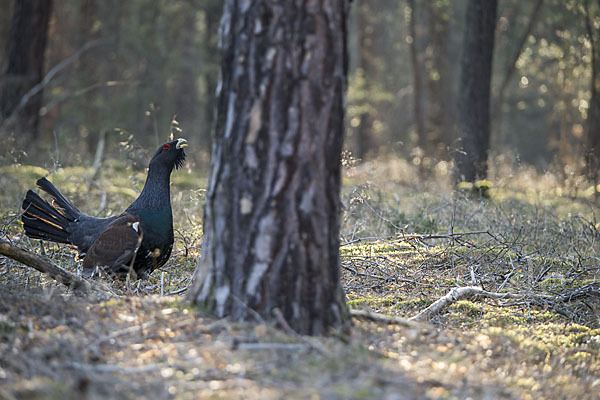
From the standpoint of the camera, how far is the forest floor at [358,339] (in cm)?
241

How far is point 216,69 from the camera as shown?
588 inches

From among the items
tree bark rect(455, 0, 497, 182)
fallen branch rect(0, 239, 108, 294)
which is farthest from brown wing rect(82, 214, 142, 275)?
tree bark rect(455, 0, 497, 182)

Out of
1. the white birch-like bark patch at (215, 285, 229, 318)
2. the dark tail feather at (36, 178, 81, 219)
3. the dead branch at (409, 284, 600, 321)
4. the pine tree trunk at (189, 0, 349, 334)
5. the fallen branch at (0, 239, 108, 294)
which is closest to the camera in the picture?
the pine tree trunk at (189, 0, 349, 334)

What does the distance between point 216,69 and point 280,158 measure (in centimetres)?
1254

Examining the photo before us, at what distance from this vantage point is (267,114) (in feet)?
9.82

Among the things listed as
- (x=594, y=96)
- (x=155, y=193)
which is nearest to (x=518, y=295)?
(x=155, y=193)

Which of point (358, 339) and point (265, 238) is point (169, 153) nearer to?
point (265, 238)

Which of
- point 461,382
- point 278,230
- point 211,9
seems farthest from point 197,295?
point 211,9

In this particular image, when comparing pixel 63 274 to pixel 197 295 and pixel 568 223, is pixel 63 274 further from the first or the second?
pixel 568 223

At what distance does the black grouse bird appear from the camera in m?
5.11

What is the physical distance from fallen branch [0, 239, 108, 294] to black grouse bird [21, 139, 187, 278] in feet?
2.53

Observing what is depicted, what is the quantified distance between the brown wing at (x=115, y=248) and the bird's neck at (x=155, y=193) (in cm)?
21

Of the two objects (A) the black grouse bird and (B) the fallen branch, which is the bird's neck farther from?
(B) the fallen branch

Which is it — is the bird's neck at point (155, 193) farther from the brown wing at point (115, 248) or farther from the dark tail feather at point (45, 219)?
the dark tail feather at point (45, 219)
